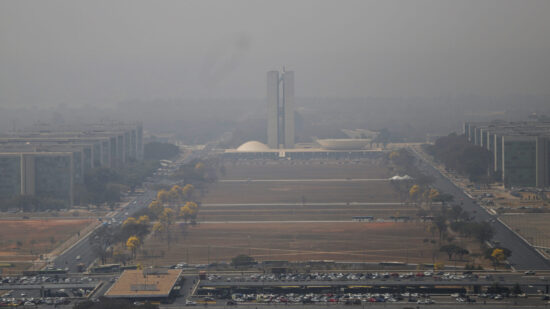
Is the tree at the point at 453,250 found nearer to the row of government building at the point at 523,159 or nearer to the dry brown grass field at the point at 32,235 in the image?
the dry brown grass field at the point at 32,235

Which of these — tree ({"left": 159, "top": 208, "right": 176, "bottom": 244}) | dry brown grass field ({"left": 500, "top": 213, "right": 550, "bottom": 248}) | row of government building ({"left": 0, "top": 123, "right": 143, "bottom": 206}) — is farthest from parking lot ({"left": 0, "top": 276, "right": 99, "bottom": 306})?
row of government building ({"left": 0, "top": 123, "right": 143, "bottom": 206})

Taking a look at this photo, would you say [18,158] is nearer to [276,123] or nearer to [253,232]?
[253,232]

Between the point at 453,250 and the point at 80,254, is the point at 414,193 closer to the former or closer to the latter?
the point at 453,250

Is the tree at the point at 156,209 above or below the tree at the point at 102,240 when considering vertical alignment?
above

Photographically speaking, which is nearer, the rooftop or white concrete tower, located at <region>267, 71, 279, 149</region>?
the rooftop

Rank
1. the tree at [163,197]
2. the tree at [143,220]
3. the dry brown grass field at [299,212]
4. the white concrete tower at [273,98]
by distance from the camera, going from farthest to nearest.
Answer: the white concrete tower at [273,98] → the tree at [163,197] → the dry brown grass field at [299,212] → the tree at [143,220]

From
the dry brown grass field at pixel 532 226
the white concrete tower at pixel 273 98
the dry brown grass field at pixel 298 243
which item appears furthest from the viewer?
the white concrete tower at pixel 273 98

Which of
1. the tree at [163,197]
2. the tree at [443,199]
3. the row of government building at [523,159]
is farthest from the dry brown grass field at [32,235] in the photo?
the row of government building at [523,159]

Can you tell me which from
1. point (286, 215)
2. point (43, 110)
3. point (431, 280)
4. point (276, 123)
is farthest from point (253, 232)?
point (43, 110)

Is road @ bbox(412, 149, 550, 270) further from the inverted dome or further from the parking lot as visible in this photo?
the inverted dome
